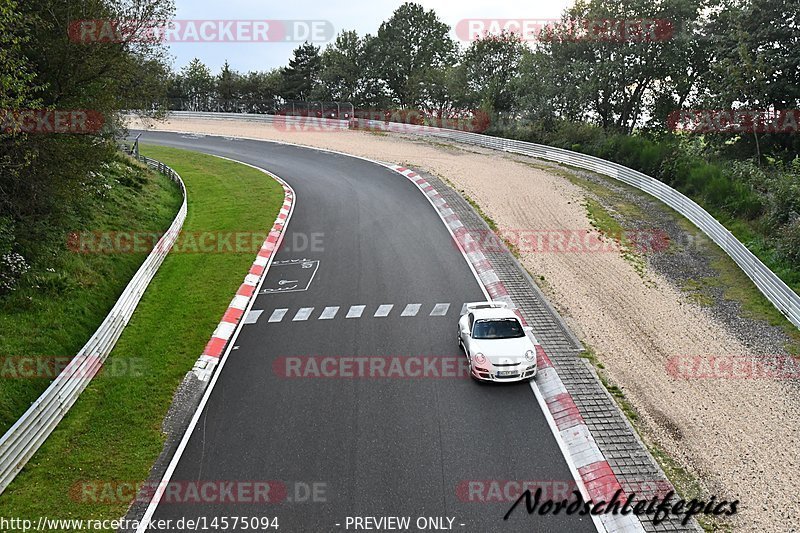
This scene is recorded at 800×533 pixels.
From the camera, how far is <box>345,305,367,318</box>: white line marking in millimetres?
16797

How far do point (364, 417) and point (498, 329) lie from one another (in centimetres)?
398

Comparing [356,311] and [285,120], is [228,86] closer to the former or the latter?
[285,120]

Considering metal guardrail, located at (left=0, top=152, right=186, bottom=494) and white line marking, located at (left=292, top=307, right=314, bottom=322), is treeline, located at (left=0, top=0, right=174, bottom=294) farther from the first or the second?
white line marking, located at (left=292, top=307, right=314, bottom=322)

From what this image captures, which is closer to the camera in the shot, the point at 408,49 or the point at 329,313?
the point at 329,313

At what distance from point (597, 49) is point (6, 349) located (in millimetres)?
37139

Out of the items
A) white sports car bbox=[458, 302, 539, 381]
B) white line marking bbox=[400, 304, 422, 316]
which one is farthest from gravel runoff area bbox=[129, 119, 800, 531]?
white line marking bbox=[400, 304, 422, 316]

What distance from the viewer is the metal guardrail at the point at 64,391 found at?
1074 cm

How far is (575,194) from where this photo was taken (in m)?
28.7

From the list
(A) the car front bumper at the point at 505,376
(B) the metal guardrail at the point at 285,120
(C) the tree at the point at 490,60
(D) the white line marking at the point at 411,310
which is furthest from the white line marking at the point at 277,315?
(C) the tree at the point at 490,60

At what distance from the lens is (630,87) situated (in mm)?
38812

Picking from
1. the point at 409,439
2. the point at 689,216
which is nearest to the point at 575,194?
the point at 689,216

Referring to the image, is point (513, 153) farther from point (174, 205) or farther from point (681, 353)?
point (681, 353)

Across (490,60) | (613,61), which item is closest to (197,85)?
(490,60)

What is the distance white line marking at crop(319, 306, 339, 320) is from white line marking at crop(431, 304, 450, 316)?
9.54 feet
